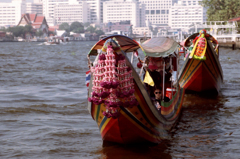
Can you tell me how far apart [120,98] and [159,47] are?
283 cm

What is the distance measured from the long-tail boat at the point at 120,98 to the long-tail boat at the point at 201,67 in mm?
5270

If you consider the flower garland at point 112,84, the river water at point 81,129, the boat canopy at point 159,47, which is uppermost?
the boat canopy at point 159,47

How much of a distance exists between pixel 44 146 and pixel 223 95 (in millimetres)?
8666

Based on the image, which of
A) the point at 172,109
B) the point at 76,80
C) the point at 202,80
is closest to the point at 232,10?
the point at 76,80

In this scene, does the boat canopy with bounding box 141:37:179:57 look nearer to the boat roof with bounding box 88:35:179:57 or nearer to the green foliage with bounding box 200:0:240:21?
the boat roof with bounding box 88:35:179:57

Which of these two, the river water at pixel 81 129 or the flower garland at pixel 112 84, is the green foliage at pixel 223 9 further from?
the flower garland at pixel 112 84

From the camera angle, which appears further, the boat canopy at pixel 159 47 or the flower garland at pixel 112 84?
the boat canopy at pixel 159 47

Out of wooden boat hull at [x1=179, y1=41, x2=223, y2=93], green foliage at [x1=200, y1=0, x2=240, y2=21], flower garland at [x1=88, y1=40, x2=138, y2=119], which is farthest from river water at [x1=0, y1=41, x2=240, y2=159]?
green foliage at [x1=200, y1=0, x2=240, y2=21]

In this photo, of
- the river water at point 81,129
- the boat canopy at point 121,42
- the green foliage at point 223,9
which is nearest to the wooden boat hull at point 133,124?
the river water at point 81,129

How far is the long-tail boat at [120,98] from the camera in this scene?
6.74 metres

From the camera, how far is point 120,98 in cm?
688

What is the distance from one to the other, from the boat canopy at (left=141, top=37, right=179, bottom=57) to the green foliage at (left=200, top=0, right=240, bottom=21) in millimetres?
49132

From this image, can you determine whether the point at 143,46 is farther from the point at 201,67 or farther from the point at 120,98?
the point at 201,67

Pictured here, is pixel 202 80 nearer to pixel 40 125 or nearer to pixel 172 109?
pixel 172 109
